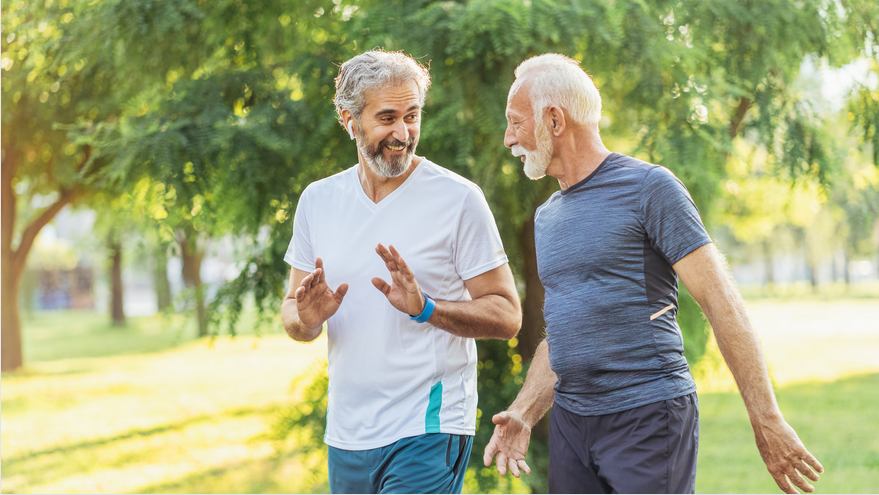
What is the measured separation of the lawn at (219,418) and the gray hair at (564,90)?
14.2 ft

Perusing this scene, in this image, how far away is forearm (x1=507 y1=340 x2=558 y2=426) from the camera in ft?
9.01

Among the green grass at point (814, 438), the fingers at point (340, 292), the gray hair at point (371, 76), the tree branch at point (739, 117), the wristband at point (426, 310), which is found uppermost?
the tree branch at point (739, 117)

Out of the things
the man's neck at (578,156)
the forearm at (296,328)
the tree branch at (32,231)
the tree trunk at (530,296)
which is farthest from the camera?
the tree branch at (32,231)

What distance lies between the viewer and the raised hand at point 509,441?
8.70 feet

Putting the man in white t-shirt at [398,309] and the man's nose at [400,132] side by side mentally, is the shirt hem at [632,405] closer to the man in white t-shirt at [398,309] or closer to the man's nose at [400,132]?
the man in white t-shirt at [398,309]

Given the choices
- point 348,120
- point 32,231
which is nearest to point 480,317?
point 348,120

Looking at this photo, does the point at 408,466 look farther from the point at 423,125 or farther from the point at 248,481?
the point at 248,481

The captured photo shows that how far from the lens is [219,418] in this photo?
12.5 metres

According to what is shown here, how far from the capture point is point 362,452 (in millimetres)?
2574

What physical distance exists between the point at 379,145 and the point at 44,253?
6044cm

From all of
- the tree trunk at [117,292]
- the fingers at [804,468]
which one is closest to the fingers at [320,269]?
the fingers at [804,468]

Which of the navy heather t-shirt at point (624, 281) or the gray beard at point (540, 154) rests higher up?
the gray beard at point (540, 154)

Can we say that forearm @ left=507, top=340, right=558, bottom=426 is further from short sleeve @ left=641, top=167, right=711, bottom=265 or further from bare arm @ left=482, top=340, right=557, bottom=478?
short sleeve @ left=641, top=167, right=711, bottom=265

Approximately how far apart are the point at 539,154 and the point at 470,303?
0.58 meters
